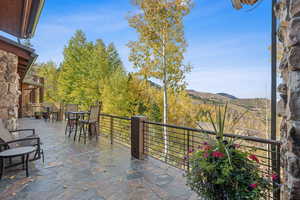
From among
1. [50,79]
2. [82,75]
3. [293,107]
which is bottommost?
[293,107]

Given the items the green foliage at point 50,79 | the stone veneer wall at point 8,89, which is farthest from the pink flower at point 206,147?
the green foliage at point 50,79

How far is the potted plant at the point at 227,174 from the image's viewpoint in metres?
1.58

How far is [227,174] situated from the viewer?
61.0 inches

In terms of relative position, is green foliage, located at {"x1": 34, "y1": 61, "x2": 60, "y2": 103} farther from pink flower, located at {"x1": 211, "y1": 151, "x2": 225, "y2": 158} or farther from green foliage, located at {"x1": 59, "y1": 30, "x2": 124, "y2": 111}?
pink flower, located at {"x1": 211, "y1": 151, "x2": 225, "y2": 158}

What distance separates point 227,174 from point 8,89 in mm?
5255

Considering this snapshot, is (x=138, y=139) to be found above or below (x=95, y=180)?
above

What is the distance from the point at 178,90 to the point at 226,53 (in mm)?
3157

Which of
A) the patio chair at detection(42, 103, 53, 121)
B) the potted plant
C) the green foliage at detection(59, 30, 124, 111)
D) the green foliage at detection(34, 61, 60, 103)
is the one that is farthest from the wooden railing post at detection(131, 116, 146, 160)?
the green foliage at detection(34, 61, 60, 103)

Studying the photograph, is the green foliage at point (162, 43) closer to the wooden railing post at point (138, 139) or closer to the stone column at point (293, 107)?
the wooden railing post at point (138, 139)

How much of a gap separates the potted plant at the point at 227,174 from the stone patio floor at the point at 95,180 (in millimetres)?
761

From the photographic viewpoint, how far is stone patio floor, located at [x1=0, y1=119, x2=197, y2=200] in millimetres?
2365

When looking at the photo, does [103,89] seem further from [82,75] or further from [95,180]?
[95,180]

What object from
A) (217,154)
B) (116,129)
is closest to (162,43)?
(116,129)

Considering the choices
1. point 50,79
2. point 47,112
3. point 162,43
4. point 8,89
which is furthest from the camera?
point 50,79
